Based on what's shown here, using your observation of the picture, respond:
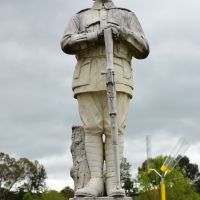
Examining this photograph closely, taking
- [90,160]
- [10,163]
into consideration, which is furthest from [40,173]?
[90,160]

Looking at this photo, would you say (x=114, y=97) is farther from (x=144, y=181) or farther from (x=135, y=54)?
(x=144, y=181)

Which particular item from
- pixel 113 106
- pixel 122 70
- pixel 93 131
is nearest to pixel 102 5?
pixel 122 70

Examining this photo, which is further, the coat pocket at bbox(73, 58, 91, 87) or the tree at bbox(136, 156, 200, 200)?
the tree at bbox(136, 156, 200, 200)

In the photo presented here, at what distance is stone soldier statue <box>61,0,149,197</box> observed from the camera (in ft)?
23.2

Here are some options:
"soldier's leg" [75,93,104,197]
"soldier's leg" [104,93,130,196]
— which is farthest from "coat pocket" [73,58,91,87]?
"soldier's leg" [104,93,130,196]

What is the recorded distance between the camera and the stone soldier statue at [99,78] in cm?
707

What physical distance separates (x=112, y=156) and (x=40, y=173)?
4868cm

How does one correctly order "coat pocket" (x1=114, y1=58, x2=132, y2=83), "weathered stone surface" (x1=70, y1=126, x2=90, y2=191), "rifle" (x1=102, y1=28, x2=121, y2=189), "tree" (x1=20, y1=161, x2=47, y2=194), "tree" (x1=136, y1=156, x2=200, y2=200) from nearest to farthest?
1. "rifle" (x1=102, y1=28, x2=121, y2=189)
2. "coat pocket" (x1=114, y1=58, x2=132, y2=83)
3. "weathered stone surface" (x1=70, y1=126, x2=90, y2=191)
4. "tree" (x1=136, y1=156, x2=200, y2=200)
5. "tree" (x1=20, y1=161, x2=47, y2=194)

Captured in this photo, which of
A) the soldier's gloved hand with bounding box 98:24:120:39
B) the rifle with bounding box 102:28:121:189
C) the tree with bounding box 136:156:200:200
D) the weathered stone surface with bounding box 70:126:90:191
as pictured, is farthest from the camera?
the tree with bounding box 136:156:200:200

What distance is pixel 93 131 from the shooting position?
7.18 meters

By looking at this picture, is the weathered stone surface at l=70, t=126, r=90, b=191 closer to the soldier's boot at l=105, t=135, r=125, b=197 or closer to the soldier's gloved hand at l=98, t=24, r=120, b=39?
the soldier's boot at l=105, t=135, r=125, b=197

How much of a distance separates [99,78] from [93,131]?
714mm

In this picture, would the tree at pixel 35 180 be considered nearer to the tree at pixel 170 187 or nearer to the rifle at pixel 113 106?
the tree at pixel 170 187

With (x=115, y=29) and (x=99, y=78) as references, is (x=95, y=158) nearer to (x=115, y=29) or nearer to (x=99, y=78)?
(x=99, y=78)
